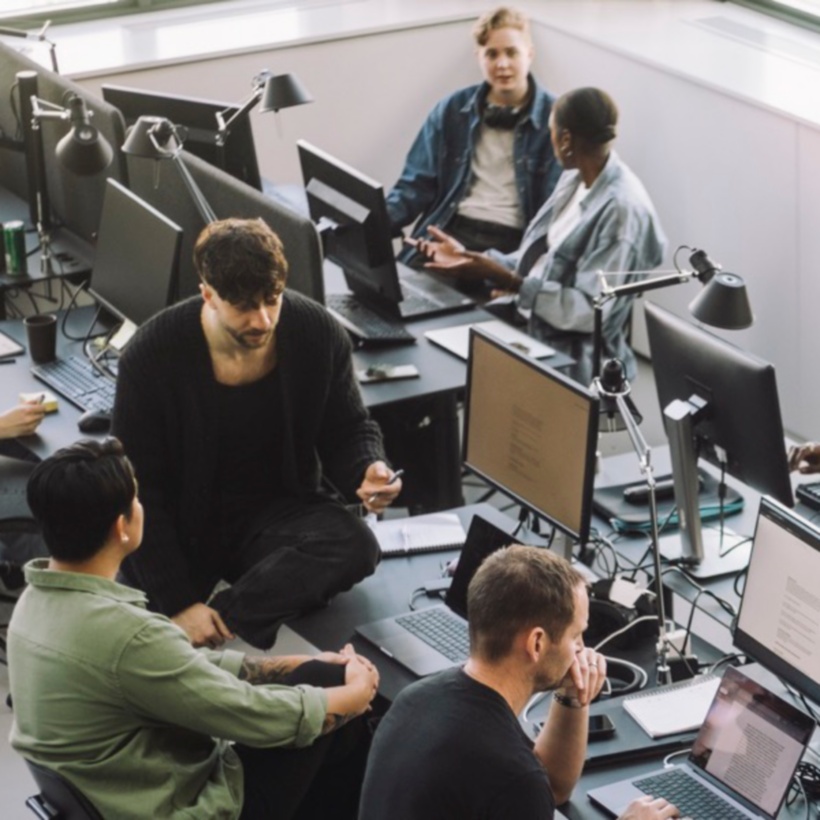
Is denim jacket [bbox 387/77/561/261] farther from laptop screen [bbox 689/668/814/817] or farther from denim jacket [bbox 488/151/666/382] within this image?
laptop screen [bbox 689/668/814/817]

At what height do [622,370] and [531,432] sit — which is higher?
[622,370]

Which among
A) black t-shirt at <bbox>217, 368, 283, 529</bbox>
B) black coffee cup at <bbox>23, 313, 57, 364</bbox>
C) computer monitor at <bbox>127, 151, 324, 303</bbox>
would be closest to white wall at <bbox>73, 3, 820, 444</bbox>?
computer monitor at <bbox>127, 151, 324, 303</bbox>

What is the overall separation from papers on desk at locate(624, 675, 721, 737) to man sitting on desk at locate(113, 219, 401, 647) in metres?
0.75

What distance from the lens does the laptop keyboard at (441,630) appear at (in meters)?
3.39

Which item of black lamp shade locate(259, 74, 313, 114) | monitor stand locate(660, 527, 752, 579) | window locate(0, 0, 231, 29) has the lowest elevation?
monitor stand locate(660, 527, 752, 579)

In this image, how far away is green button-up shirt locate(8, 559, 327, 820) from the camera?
112 inches

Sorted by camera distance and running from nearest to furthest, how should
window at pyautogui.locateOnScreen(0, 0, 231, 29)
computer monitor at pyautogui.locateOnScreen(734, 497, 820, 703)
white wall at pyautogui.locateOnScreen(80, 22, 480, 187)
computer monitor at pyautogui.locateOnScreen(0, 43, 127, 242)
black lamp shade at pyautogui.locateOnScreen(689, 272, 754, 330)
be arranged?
computer monitor at pyautogui.locateOnScreen(734, 497, 820, 703) → black lamp shade at pyautogui.locateOnScreen(689, 272, 754, 330) → computer monitor at pyautogui.locateOnScreen(0, 43, 127, 242) → white wall at pyautogui.locateOnScreen(80, 22, 480, 187) → window at pyautogui.locateOnScreen(0, 0, 231, 29)

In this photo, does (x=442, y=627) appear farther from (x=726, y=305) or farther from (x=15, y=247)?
(x=15, y=247)

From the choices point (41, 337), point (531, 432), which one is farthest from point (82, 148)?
point (531, 432)

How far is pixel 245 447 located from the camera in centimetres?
383

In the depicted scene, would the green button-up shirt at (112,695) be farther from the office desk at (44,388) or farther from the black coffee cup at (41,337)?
the black coffee cup at (41,337)

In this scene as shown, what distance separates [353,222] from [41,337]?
3.02 ft

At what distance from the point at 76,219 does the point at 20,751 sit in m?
2.66

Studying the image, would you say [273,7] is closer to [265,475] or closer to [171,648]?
[265,475]
